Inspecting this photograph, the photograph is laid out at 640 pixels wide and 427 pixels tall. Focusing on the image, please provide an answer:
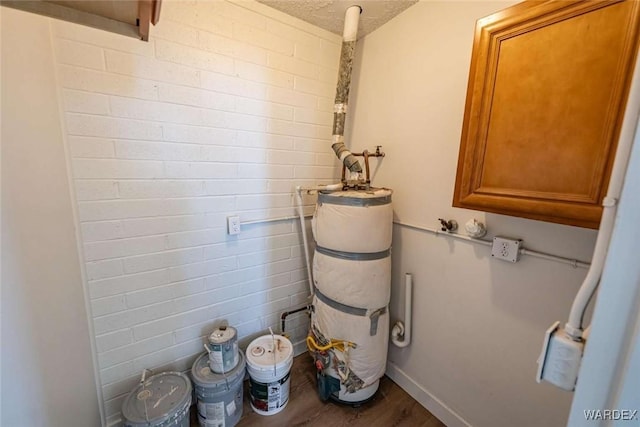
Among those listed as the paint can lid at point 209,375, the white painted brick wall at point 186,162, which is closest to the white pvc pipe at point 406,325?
the white painted brick wall at point 186,162

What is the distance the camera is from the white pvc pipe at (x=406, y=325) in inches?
63.1

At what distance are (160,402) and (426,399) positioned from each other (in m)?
1.50

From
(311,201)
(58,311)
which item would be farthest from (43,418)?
(311,201)

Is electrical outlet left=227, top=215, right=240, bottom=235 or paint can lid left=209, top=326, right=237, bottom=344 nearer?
paint can lid left=209, top=326, right=237, bottom=344

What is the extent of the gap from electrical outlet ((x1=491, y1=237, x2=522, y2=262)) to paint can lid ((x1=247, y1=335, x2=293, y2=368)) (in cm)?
128

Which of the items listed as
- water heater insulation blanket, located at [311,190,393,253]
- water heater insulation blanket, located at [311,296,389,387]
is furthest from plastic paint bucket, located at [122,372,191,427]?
water heater insulation blanket, located at [311,190,393,253]

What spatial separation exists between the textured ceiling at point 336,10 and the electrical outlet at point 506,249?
4.70 ft

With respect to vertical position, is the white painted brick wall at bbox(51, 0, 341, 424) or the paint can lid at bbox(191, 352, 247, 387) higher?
the white painted brick wall at bbox(51, 0, 341, 424)

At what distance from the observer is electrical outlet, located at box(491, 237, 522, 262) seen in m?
1.13

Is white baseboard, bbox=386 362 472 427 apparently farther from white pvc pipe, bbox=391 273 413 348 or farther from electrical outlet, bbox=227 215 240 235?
electrical outlet, bbox=227 215 240 235

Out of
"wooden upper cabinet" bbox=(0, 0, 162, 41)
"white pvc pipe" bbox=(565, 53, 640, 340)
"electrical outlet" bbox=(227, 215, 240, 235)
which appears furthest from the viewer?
"electrical outlet" bbox=(227, 215, 240, 235)

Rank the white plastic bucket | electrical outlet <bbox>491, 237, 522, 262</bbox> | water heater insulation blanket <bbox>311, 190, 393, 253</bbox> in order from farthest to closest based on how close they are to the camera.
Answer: the white plastic bucket
water heater insulation blanket <bbox>311, 190, 393, 253</bbox>
electrical outlet <bbox>491, 237, 522, 262</bbox>

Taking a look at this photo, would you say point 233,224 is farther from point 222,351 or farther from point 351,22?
point 351,22

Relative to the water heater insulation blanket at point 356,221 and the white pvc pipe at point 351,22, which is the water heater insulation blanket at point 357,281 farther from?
the white pvc pipe at point 351,22
